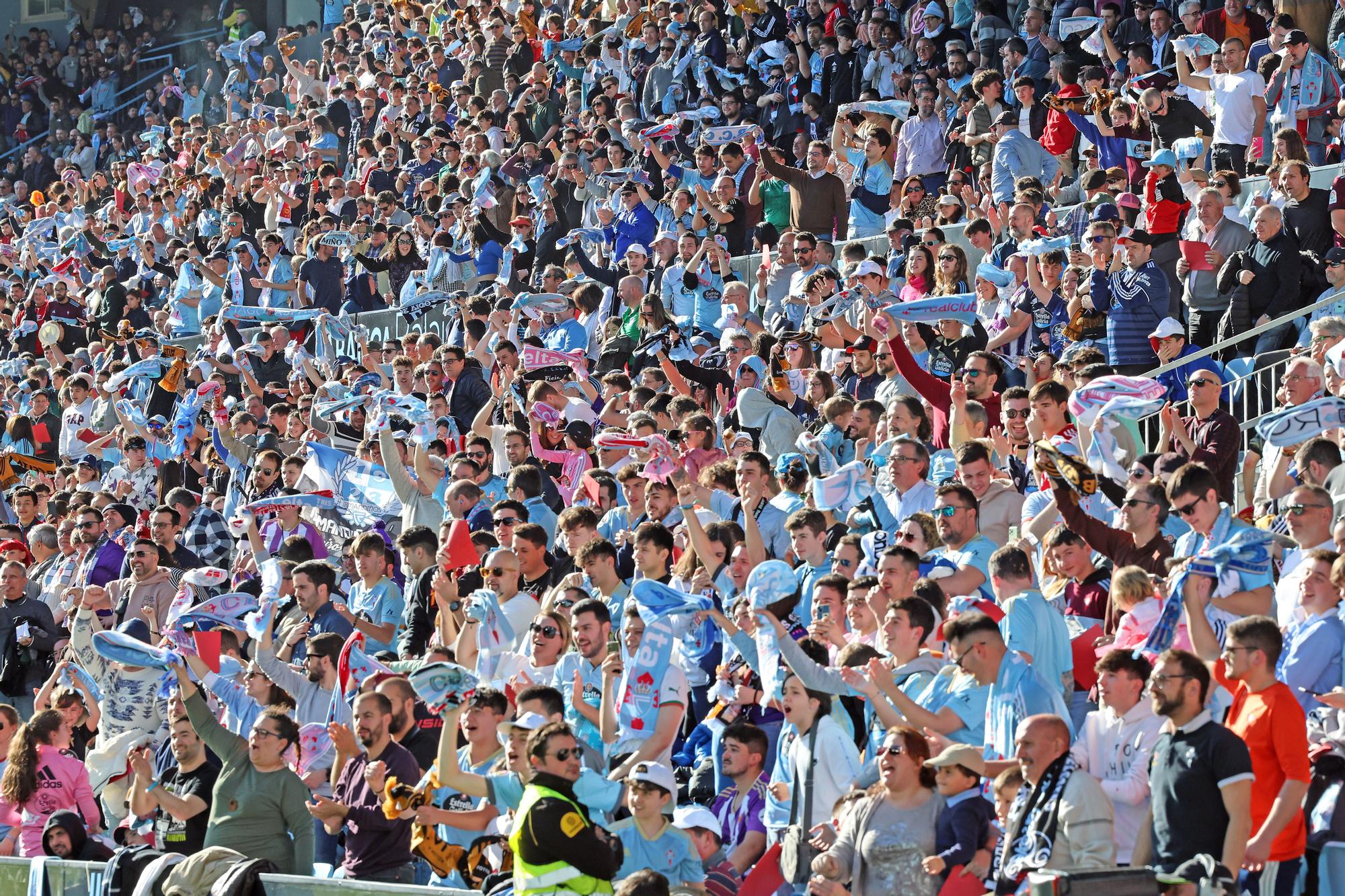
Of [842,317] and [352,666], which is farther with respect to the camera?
[842,317]

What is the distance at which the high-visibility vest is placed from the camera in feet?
21.2

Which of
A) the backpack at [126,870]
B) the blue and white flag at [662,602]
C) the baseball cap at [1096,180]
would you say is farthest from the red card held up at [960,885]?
the baseball cap at [1096,180]

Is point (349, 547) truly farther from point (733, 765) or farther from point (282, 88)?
point (282, 88)

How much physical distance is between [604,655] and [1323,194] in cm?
572

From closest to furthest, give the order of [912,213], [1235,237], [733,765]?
[733,765]
[1235,237]
[912,213]

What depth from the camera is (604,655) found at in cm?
861

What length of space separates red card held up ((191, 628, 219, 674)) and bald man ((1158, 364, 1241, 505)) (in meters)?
4.97

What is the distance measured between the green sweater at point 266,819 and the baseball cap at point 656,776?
1.59 m

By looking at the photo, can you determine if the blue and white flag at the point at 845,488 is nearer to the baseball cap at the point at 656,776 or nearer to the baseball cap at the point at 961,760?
the baseball cap at the point at 656,776

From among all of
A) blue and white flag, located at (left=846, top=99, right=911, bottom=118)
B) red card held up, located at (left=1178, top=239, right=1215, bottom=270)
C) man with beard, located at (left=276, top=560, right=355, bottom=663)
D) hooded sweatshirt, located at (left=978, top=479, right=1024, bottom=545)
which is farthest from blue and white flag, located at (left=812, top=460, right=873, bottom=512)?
blue and white flag, located at (left=846, top=99, right=911, bottom=118)

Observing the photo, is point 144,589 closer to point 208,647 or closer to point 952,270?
point 208,647

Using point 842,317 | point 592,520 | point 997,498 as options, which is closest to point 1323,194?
point 842,317

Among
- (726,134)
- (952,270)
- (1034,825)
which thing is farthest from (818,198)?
(1034,825)

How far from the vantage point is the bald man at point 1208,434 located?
30.7ft
